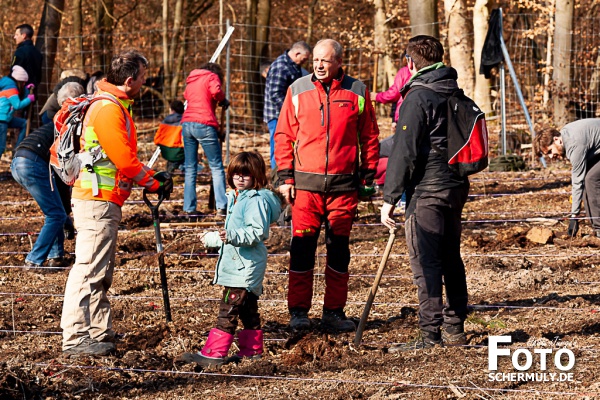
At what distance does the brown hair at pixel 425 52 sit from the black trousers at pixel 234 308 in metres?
1.87

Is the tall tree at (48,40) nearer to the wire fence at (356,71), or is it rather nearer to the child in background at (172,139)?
the wire fence at (356,71)

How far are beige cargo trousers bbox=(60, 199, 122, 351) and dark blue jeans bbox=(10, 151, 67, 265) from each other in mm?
2842

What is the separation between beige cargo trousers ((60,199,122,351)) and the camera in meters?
6.00

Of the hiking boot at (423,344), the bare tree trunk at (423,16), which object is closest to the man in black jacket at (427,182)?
the hiking boot at (423,344)

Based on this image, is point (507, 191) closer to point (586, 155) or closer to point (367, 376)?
point (586, 155)

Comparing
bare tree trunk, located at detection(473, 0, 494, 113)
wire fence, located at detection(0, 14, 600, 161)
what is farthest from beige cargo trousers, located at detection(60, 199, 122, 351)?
bare tree trunk, located at detection(473, 0, 494, 113)

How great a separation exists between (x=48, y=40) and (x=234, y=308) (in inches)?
522

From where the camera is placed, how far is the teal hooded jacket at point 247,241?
5684mm

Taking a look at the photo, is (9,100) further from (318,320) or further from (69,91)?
(318,320)

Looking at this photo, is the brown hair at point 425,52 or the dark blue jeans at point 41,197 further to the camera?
the dark blue jeans at point 41,197

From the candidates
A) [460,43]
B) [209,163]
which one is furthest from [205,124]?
[460,43]

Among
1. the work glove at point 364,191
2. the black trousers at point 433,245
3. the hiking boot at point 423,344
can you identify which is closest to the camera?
the black trousers at point 433,245

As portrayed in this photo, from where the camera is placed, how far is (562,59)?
663 inches

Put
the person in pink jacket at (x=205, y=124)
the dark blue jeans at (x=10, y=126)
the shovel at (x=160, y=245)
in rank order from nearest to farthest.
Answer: the shovel at (x=160, y=245) < the person in pink jacket at (x=205, y=124) < the dark blue jeans at (x=10, y=126)
